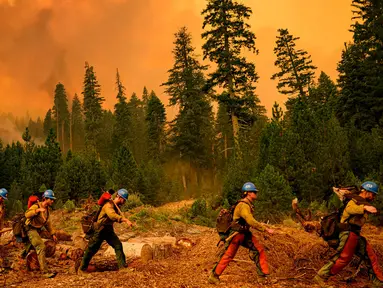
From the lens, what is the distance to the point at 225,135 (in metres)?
47.8

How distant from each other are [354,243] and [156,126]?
41.0 meters

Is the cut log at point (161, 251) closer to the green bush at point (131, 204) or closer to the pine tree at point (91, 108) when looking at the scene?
the green bush at point (131, 204)

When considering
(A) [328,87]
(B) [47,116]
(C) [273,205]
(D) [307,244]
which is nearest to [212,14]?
(C) [273,205]

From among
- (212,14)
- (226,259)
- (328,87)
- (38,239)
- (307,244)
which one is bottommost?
(307,244)

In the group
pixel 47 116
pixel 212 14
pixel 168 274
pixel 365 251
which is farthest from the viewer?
pixel 47 116

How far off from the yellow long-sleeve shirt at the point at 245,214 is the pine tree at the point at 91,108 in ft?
150

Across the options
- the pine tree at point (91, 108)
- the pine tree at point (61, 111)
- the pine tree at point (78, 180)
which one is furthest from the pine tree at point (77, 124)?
the pine tree at point (78, 180)

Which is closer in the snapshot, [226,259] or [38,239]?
[226,259]

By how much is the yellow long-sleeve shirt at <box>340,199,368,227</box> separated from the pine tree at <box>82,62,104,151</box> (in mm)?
46938

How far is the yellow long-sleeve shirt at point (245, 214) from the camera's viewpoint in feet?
20.6

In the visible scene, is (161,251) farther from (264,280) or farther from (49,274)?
(264,280)

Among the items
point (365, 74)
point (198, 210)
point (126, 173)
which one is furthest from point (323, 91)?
point (198, 210)

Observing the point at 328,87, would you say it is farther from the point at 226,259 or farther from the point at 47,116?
the point at 47,116

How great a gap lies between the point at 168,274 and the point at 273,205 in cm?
778
